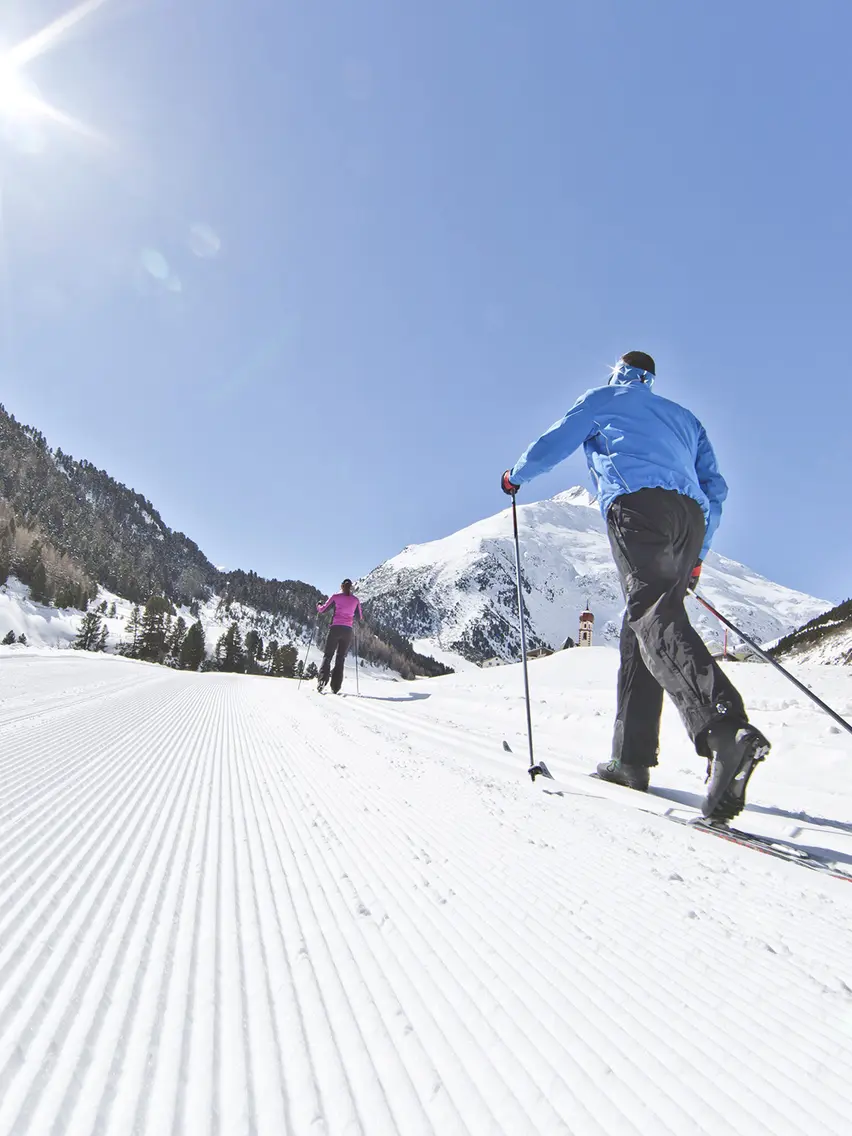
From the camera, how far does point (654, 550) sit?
2.63 m

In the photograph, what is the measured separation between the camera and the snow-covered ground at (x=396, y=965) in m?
0.64

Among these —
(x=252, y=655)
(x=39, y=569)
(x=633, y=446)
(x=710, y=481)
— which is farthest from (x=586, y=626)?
(x=39, y=569)

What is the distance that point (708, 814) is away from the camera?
205cm

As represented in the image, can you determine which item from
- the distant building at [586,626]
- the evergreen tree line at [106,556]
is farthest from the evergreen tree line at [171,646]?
the distant building at [586,626]

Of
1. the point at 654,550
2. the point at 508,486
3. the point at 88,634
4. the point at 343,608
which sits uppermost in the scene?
the point at 508,486

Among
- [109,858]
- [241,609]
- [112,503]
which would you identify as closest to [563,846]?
[109,858]

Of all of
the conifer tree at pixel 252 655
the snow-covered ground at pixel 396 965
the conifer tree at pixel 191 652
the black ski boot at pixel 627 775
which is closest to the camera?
the snow-covered ground at pixel 396 965

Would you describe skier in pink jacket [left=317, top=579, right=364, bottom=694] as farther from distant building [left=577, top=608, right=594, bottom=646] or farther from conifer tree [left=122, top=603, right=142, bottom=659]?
conifer tree [left=122, top=603, right=142, bottom=659]

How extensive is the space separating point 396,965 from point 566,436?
2712mm

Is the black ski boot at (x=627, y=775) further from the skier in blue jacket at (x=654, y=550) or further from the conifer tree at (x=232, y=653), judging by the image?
the conifer tree at (x=232, y=653)

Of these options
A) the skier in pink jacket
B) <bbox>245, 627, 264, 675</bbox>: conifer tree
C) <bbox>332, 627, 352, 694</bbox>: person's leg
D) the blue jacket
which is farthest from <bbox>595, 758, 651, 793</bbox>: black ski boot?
<bbox>245, 627, 264, 675</bbox>: conifer tree

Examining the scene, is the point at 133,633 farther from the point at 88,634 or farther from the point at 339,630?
the point at 339,630

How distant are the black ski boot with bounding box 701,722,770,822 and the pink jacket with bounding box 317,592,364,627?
8.58 metres

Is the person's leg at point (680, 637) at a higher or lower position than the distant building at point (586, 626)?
lower
